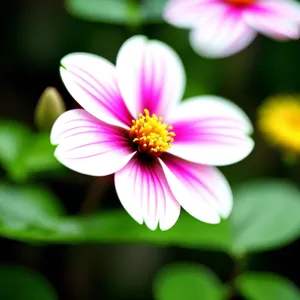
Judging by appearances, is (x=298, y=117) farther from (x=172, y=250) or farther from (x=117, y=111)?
(x=117, y=111)

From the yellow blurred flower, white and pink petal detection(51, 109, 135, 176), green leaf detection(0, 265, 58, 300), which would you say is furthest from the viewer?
the yellow blurred flower

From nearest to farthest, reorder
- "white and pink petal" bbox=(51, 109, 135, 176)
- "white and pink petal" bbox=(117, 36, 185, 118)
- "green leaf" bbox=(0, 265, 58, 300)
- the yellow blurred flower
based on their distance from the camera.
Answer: "white and pink petal" bbox=(51, 109, 135, 176)
"white and pink petal" bbox=(117, 36, 185, 118)
"green leaf" bbox=(0, 265, 58, 300)
the yellow blurred flower

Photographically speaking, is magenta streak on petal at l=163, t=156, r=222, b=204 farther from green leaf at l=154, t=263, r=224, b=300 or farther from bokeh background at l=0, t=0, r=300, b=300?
green leaf at l=154, t=263, r=224, b=300

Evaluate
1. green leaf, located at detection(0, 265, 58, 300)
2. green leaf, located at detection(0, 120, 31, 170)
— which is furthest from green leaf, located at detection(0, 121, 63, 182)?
green leaf, located at detection(0, 265, 58, 300)

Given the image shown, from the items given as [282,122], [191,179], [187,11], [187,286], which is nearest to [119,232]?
[191,179]

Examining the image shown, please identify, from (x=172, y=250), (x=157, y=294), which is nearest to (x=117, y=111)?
(x=157, y=294)

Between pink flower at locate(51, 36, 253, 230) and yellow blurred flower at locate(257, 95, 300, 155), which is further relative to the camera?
yellow blurred flower at locate(257, 95, 300, 155)

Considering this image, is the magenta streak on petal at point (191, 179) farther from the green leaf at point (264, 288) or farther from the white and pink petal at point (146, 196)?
the green leaf at point (264, 288)

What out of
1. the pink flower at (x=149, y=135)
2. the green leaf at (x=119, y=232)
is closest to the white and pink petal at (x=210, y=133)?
the pink flower at (x=149, y=135)
